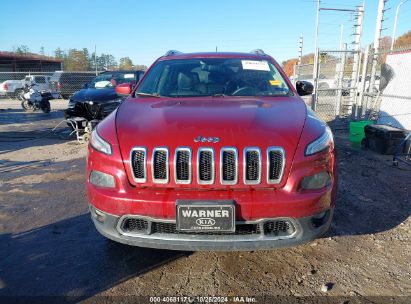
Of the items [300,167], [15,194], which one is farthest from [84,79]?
[300,167]

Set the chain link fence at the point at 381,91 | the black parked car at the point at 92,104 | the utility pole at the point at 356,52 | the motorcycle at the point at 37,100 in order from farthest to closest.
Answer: the motorcycle at the point at 37,100 → the utility pole at the point at 356,52 → the black parked car at the point at 92,104 → the chain link fence at the point at 381,91

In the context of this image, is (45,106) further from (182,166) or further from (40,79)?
(182,166)

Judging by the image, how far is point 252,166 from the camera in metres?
2.38

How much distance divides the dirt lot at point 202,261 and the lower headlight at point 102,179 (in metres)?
0.77

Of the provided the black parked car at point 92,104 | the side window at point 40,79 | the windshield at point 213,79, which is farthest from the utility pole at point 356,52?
the side window at point 40,79

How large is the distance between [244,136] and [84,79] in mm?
20669

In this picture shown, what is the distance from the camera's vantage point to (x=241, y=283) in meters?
2.60

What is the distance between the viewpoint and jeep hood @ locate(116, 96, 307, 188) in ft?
8.00

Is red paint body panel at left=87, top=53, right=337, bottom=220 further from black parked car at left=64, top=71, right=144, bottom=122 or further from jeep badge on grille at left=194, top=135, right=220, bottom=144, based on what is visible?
black parked car at left=64, top=71, right=144, bottom=122

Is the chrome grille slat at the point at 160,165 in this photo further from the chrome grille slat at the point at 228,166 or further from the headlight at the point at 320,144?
the headlight at the point at 320,144

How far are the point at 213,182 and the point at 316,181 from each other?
0.77m

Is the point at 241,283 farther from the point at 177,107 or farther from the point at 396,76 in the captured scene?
the point at 396,76

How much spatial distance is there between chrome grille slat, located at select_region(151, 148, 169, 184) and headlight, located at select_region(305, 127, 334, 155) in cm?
104

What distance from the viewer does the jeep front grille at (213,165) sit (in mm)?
2361
